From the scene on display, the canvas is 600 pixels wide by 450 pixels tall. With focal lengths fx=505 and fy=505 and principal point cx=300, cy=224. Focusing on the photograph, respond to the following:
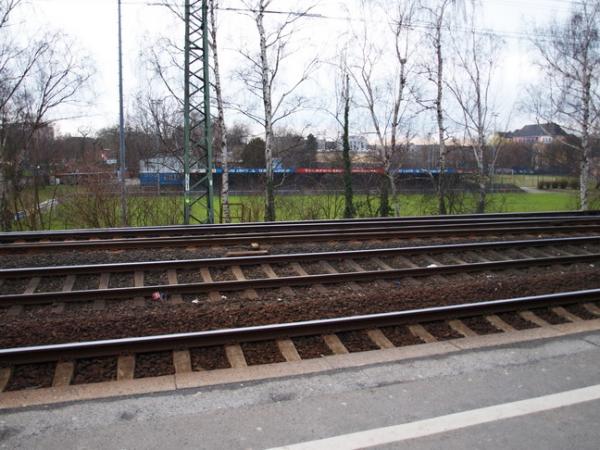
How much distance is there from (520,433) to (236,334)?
116 inches

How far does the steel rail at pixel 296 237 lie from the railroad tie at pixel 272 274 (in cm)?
195

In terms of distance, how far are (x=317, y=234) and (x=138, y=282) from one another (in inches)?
192

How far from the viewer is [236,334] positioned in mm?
5531

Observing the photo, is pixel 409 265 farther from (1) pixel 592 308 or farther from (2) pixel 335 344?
(2) pixel 335 344

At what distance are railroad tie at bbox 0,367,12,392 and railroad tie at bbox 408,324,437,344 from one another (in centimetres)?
434

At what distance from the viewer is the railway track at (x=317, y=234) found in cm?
1036

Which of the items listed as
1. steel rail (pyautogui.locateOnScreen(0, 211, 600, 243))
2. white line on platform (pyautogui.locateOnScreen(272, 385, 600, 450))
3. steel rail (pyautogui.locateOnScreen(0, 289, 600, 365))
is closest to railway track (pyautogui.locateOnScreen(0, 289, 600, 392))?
steel rail (pyautogui.locateOnScreen(0, 289, 600, 365))

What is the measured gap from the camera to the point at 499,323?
21.3 feet

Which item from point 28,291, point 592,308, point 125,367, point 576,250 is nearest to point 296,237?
point 28,291

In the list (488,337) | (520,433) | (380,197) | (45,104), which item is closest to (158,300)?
(488,337)

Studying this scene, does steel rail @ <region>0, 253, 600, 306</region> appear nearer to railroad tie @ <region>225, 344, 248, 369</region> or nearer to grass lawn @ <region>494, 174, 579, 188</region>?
railroad tie @ <region>225, 344, 248, 369</region>

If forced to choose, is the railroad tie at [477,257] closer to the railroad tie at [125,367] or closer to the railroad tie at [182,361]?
the railroad tie at [182,361]

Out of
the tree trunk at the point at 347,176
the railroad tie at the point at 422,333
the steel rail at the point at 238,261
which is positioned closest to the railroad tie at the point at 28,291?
the steel rail at the point at 238,261

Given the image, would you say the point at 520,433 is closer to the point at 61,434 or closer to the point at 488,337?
the point at 488,337
